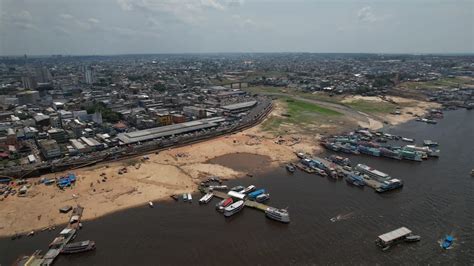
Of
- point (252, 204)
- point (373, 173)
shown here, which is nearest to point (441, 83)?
point (373, 173)

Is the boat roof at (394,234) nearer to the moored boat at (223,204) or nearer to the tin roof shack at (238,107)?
the moored boat at (223,204)

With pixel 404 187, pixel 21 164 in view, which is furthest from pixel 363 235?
pixel 21 164

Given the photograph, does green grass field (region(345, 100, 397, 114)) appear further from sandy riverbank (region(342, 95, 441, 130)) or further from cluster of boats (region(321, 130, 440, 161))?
cluster of boats (region(321, 130, 440, 161))

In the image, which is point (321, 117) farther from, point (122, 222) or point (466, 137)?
point (122, 222)

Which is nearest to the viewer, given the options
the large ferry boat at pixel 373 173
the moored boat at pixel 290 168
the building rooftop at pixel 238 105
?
the large ferry boat at pixel 373 173

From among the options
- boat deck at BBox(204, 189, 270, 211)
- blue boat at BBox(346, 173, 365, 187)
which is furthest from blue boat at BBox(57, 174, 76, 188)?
blue boat at BBox(346, 173, 365, 187)

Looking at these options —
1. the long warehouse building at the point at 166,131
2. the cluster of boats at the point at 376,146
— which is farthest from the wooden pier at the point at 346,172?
the long warehouse building at the point at 166,131
